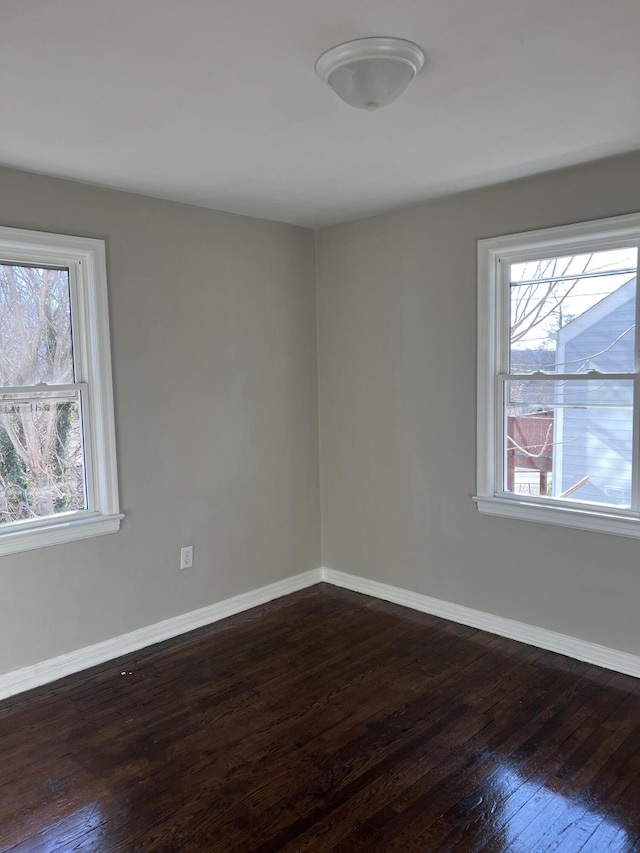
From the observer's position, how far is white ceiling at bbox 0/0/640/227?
5.33 feet

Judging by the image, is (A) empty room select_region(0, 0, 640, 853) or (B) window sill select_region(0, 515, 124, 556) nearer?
(A) empty room select_region(0, 0, 640, 853)

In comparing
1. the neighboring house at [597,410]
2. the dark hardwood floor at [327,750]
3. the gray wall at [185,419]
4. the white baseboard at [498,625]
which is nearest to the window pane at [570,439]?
the neighboring house at [597,410]

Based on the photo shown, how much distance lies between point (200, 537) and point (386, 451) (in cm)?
123

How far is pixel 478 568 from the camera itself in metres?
3.53

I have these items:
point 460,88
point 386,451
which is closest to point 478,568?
point 386,451

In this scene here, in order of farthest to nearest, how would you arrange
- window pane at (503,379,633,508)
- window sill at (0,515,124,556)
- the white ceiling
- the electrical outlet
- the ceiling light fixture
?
the electrical outlet → window pane at (503,379,633,508) → window sill at (0,515,124,556) → the ceiling light fixture → the white ceiling

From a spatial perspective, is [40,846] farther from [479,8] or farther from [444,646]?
[479,8]

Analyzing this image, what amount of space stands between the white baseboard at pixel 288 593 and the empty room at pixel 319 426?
17mm

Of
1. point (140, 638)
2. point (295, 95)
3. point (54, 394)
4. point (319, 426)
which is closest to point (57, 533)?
point (54, 394)

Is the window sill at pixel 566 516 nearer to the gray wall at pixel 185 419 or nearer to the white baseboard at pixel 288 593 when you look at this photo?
the white baseboard at pixel 288 593

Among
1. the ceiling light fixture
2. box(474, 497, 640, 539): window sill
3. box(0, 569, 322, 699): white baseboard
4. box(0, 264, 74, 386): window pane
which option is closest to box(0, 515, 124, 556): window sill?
box(0, 569, 322, 699): white baseboard

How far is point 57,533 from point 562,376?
2582mm

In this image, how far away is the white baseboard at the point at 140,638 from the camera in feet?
9.63

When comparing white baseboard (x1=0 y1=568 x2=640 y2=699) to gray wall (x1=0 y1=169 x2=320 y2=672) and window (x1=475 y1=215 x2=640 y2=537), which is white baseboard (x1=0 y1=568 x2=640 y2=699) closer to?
gray wall (x1=0 y1=169 x2=320 y2=672)
